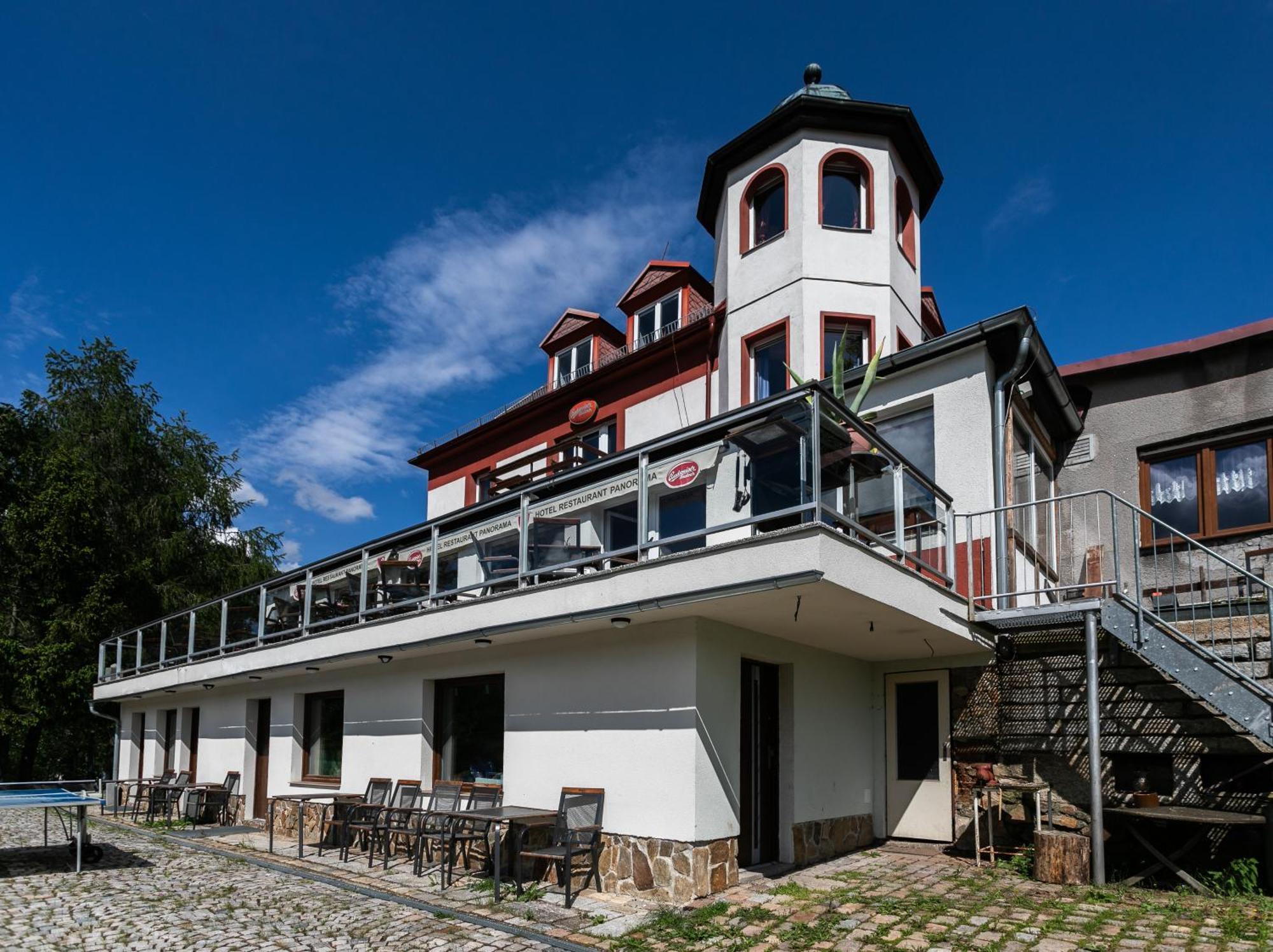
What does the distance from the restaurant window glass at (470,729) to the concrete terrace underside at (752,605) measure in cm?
56

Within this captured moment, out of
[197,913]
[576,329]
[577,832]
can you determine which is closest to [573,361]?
[576,329]

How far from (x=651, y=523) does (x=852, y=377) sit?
4.69 metres

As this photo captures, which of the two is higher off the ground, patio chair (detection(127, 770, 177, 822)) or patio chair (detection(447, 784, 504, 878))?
patio chair (detection(447, 784, 504, 878))

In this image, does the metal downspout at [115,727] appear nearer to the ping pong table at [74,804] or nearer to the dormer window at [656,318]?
the ping pong table at [74,804]

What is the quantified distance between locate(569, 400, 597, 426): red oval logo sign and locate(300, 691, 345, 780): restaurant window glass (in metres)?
6.79

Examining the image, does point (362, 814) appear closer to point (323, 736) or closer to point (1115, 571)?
point (323, 736)

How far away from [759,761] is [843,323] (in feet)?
22.0

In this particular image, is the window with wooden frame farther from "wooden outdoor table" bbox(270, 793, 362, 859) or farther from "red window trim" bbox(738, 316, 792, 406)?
"wooden outdoor table" bbox(270, 793, 362, 859)

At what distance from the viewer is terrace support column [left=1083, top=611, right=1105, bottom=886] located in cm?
832

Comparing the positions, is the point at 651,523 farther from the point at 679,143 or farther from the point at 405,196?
the point at 405,196

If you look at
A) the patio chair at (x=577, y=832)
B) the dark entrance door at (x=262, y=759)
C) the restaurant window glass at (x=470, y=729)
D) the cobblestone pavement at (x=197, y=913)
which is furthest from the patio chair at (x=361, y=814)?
the dark entrance door at (x=262, y=759)

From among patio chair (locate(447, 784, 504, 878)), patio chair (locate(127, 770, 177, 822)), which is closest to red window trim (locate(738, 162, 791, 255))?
patio chair (locate(447, 784, 504, 878))

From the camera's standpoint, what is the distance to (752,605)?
8.18 meters

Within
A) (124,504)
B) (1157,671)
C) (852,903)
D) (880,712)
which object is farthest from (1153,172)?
(124,504)
